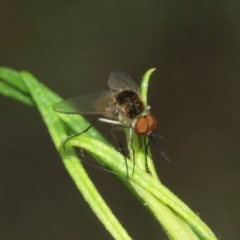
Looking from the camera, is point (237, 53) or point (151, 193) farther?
point (237, 53)

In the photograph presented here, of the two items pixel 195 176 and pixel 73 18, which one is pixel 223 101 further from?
pixel 73 18

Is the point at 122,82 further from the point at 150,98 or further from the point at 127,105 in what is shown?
the point at 150,98

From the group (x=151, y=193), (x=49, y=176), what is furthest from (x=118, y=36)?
(x=151, y=193)

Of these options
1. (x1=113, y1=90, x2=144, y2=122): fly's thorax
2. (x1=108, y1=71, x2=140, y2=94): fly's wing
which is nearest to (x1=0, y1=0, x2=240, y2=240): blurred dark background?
(x1=108, y1=71, x2=140, y2=94): fly's wing

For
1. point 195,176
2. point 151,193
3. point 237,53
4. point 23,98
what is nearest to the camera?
point 151,193

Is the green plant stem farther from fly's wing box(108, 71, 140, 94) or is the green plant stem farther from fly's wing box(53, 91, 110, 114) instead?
fly's wing box(108, 71, 140, 94)

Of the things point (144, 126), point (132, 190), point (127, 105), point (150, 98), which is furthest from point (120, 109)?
point (150, 98)

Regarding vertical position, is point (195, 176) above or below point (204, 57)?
below

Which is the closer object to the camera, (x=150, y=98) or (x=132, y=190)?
(x=132, y=190)
